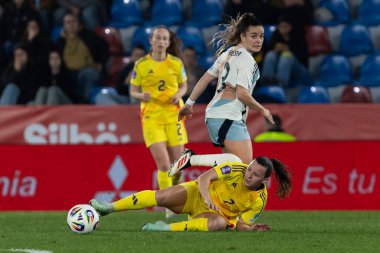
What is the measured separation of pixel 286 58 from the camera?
631 inches

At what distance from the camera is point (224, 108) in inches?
380

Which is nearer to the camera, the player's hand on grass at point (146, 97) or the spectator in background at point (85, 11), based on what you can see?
the player's hand on grass at point (146, 97)

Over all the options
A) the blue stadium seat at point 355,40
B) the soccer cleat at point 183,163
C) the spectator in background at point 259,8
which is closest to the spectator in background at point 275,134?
the spectator in background at point 259,8

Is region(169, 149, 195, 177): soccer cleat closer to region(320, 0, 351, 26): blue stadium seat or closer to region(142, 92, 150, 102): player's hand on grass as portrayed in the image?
region(142, 92, 150, 102): player's hand on grass

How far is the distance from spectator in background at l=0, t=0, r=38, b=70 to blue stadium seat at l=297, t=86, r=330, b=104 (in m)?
4.51

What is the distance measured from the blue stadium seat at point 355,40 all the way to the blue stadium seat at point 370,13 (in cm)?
33

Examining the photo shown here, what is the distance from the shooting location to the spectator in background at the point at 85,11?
56.1 feet

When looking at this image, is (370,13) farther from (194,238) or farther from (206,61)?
(194,238)

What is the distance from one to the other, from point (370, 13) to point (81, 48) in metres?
4.92

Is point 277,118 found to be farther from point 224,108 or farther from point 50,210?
point 224,108

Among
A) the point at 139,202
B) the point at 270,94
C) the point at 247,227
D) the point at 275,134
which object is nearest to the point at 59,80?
the point at 270,94

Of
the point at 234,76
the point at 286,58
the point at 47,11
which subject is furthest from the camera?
the point at 47,11

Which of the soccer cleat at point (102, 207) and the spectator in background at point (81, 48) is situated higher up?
the spectator in background at point (81, 48)

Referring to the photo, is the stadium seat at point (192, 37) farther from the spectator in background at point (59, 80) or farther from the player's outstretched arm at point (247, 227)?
the player's outstretched arm at point (247, 227)
